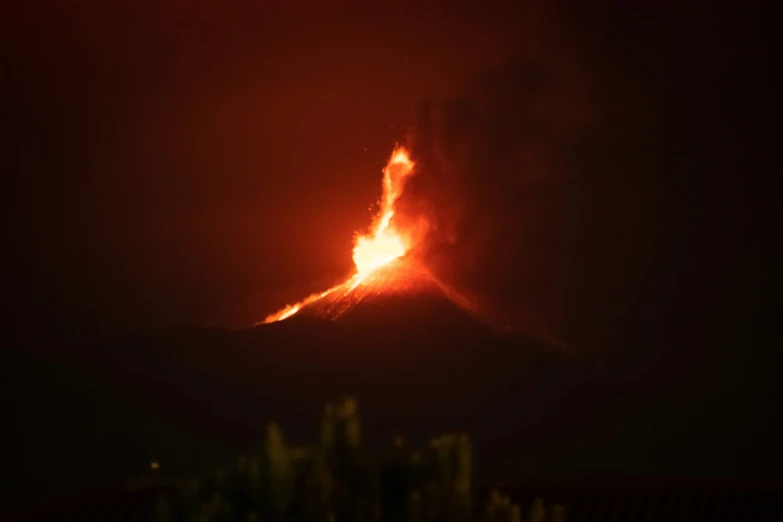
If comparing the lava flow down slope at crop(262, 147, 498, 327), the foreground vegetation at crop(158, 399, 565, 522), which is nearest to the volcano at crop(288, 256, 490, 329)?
the lava flow down slope at crop(262, 147, 498, 327)

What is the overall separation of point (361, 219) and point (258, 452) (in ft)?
8.90

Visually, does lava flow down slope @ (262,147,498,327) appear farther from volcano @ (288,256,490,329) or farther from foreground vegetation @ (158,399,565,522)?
foreground vegetation @ (158,399,565,522)

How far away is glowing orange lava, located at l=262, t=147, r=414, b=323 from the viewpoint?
19.2ft

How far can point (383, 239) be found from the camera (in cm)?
593

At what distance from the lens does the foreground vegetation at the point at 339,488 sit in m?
3.14

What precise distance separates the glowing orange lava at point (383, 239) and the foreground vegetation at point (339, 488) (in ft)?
8.08

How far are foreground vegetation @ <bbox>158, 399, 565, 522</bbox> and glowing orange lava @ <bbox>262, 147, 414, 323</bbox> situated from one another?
2.46 meters

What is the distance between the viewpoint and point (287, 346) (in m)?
5.79

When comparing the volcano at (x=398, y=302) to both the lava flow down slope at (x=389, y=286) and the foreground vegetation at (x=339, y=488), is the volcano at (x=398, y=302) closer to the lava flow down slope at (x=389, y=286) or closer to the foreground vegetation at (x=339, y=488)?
the lava flow down slope at (x=389, y=286)

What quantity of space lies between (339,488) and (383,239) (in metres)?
2.73

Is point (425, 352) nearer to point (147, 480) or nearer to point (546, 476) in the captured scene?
point (546, 476)

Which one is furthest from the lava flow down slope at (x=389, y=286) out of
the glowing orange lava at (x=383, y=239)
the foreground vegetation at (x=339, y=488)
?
the foreground vegetation at (x=339, y=488)

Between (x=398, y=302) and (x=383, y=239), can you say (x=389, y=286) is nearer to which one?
(x=398, y=302)

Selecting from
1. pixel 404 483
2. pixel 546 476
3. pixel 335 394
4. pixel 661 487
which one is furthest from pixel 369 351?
pixel 404 483
